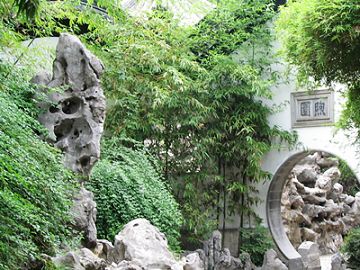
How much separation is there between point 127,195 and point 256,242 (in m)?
3.42

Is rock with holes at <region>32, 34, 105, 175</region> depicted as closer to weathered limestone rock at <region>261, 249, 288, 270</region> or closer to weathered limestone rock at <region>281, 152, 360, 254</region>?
weathered limestone rock at <region>261, 249, 288, 270</region>

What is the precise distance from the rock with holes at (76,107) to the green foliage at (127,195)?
98cm

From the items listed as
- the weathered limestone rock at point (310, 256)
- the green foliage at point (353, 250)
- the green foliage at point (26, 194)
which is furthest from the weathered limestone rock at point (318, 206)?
the green foliage at point (26, 194)

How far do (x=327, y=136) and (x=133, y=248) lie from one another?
4932mm

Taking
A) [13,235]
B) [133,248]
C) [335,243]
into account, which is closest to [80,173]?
[133,248]

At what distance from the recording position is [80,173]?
5.20 m

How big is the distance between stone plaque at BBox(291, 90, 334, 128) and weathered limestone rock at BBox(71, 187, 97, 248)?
4.81 m

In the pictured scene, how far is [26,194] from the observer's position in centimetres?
363

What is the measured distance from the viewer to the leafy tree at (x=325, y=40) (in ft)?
14.8

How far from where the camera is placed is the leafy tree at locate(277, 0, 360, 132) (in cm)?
450

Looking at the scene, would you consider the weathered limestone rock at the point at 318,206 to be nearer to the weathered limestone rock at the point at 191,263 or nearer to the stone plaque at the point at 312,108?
the stone plaque at the point at 312,108

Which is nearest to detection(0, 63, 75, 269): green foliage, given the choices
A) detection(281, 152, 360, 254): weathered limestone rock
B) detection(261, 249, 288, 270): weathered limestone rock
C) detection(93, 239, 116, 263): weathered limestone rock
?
detection(93, 239, 116, 263): weathered limestone rock

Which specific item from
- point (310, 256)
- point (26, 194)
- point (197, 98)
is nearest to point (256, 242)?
point (310, 256)

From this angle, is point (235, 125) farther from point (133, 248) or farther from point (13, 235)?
point (13, 235)
